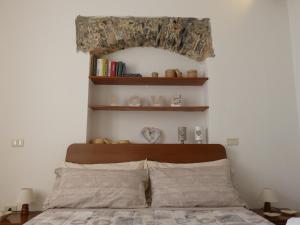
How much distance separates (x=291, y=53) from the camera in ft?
9.73

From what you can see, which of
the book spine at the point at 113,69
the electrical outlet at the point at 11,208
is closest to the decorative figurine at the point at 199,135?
the book spine at the point at 113,69

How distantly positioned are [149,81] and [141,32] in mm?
555

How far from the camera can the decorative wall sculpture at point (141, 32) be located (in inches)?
112

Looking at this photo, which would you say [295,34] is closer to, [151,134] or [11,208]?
[151,134]

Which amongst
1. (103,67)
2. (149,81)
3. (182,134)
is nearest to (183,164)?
(182,134)

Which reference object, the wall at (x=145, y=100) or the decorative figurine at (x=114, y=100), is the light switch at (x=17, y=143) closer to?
the wall at (x=145, y=100)

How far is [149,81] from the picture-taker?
2.95 metres

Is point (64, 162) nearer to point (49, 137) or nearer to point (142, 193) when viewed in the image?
point (49, 137)

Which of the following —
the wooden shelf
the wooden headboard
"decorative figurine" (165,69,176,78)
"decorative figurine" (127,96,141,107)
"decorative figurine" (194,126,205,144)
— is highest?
"decorative figurine" (165,69,176,78)

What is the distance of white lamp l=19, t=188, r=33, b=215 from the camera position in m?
2.38

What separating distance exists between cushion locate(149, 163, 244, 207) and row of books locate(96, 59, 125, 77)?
1189 mm

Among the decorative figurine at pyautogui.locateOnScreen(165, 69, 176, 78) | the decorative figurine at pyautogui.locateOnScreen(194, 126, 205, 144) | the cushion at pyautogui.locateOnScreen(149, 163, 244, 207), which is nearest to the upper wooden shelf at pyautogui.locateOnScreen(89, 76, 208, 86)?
the decorative figurine at pyautogui.locateOnScreen(165, 69, 176, 78)

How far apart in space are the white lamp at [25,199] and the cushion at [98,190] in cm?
34

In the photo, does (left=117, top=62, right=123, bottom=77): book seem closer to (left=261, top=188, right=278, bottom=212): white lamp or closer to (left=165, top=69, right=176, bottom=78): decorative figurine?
(left=165, top=69, right=176, bottom=78): decorative figurine
